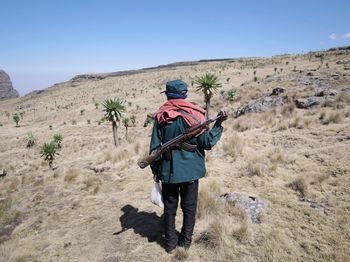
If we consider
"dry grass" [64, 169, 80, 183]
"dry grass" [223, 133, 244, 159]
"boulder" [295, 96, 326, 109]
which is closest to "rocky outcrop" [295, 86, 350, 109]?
"boulder" [295, 96, 326, 109]

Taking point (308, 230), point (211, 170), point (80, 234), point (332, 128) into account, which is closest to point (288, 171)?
point (211, 170)

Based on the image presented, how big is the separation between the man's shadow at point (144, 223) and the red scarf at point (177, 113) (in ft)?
7.31

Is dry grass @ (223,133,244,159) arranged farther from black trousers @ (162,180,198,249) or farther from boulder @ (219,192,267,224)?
black trousers @ (162,180,198,249)

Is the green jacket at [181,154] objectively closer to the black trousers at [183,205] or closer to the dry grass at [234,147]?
the black trousers at [183,205]

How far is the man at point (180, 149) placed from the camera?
4.20 meters

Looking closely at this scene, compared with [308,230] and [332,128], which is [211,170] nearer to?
[308,230]

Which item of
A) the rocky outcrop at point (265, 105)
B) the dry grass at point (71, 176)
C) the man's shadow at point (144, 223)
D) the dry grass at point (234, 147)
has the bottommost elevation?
the dry grass at point (71, 176)

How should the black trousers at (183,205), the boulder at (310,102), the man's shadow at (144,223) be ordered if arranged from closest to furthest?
the black trousers at (183,205)
the man's shadow at (144,223)
the boulder at (310,102)

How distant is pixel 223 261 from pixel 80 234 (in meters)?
2.92

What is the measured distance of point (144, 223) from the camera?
5.80 meters

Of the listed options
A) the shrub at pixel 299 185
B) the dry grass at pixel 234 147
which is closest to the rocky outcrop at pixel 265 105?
the dry grass at pixel 234 147

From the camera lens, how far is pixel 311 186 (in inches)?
258

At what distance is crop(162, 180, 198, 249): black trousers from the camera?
442 cm

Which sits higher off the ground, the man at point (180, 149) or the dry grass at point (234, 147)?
the man at point (180, 149)
